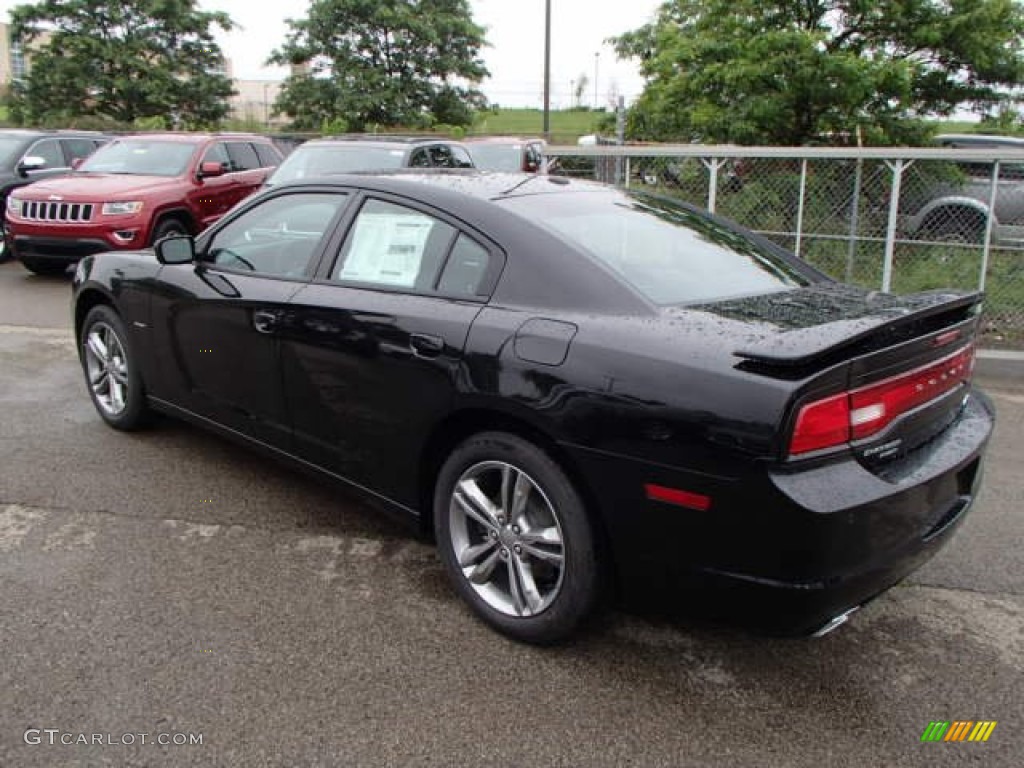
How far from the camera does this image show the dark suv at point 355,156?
977cm

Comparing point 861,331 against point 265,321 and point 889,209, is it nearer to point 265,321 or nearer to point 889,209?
point 265,321

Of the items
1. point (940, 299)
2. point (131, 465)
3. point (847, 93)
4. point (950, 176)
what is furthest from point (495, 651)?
point (847, 93)

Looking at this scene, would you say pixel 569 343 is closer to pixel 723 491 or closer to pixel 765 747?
pixel 723 491

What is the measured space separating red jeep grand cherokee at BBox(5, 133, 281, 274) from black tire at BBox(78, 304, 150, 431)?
504 cm

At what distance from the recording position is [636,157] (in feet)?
28.6

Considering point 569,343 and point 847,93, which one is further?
point 847,93

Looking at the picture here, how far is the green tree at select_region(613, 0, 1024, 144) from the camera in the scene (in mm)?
9500

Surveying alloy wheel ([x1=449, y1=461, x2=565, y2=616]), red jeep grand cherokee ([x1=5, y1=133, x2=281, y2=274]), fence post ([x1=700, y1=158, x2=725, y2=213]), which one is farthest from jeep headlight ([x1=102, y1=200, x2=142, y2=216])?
alloy wheel ([x1=449, y1=461, x2=565, y2=616])

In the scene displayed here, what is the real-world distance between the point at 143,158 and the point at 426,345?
383 inches

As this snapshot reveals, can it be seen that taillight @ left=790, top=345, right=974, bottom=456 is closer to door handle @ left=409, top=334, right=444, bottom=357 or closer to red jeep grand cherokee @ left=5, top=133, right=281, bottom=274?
door handle @ left=409, top=334, right=444, bottom=357

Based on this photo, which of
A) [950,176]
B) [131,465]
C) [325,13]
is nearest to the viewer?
[131,465]

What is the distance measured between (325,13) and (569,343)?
104 ft

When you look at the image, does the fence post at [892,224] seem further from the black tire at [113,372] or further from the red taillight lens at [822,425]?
the black tire at [113,372]
